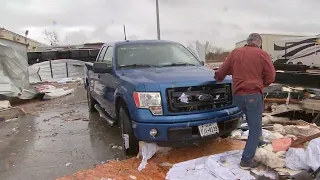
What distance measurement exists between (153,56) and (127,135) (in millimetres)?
1704

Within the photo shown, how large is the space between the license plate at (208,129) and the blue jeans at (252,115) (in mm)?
514

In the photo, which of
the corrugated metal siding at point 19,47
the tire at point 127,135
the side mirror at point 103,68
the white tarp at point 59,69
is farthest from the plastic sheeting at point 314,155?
the white tarp at point 59,69

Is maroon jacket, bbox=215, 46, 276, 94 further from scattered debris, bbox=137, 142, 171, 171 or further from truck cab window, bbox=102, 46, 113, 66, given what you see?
truck cab window, bbox=102, 46, 113, 66

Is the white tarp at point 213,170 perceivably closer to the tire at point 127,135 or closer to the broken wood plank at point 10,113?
the tire at point 127,135

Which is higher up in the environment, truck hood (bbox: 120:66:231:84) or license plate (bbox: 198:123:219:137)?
truck hood (bbox: 120:66:231:84)

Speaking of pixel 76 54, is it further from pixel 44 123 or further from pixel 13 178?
pixel 13 178

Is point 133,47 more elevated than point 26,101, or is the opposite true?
point 133,47

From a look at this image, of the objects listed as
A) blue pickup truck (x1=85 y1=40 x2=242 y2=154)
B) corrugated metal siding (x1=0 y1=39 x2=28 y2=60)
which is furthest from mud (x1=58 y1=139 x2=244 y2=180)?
corrugated metal siding (x1=0 y1=39 x2=28 y2=60)

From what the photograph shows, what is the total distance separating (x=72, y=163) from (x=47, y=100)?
772cm

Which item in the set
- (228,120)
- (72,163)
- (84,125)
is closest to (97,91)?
(84,125)

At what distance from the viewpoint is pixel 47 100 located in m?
12.2

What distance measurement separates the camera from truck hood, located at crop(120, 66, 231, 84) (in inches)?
180

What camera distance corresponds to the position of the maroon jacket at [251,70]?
402 centimetres

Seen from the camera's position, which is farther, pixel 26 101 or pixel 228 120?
pixel 26 101
